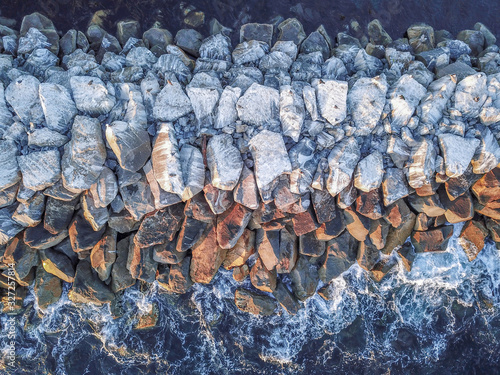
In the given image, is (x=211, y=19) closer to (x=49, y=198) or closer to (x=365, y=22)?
(x=365, y=22)

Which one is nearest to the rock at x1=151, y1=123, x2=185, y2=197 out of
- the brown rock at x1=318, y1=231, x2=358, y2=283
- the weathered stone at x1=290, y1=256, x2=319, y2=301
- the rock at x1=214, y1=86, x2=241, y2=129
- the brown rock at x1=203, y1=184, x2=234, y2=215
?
the brown rock at x1=203, y1=184, x2=234, y2=215

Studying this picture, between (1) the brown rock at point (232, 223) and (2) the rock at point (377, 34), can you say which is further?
(2) the rock at point (377, 34)

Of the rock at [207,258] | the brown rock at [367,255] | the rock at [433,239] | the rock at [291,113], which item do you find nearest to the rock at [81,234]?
the rock at [207,258]

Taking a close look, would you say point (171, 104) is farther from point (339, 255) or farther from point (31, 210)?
point (339, 255)

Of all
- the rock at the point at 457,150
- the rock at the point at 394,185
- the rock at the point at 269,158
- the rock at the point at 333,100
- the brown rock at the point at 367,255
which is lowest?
the brown rock at the point at 367,255

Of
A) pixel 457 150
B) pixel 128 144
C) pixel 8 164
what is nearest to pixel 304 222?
pixel 457 150

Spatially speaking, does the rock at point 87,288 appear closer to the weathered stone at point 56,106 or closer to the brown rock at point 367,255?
the weathered stone at point 56,106

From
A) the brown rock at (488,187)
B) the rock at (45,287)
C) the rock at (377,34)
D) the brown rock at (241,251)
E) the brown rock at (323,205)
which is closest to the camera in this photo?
the brown rock at (323,205)
